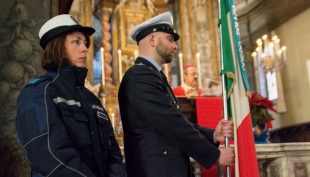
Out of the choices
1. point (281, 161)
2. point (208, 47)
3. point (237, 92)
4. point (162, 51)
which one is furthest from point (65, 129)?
point (208, 47)

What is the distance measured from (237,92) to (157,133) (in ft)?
2.54

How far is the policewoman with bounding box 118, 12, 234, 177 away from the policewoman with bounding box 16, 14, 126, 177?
16 centimetres

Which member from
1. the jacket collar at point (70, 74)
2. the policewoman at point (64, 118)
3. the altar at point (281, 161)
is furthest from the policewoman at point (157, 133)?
the altar at point (281, 161)

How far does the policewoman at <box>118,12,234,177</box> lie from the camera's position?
2184 mm

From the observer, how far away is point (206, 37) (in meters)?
8.95

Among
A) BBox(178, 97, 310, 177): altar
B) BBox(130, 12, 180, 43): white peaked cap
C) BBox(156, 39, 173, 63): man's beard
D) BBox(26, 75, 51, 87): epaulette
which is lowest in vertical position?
BBox(178, 97, 310, 177): altar

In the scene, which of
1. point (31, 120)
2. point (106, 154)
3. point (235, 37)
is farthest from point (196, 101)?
point (31, 120)

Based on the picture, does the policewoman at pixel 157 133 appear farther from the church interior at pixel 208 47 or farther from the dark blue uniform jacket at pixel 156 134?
the church interior at pixel 208 47

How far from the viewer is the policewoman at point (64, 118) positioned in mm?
1765

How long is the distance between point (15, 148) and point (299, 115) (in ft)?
23.5

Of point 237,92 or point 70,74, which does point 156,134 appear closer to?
point 70,74

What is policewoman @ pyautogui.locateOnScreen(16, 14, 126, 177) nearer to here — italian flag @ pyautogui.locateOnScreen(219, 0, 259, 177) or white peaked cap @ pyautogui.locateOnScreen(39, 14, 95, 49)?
white peaked cap @ pyautogui.locateOnScreen(39, 14, 95, 49)

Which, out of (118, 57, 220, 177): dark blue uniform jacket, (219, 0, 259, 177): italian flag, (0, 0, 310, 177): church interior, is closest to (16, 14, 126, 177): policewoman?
(118, 57, 220, 177): dark blue uniform jacket

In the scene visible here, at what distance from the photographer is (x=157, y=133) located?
2.25 metres
